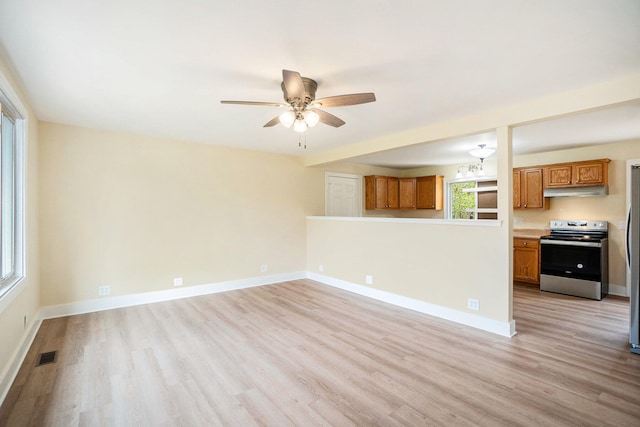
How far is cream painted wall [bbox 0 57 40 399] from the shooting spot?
234 cm

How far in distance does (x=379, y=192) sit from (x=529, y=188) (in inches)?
114

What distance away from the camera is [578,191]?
16.4ft

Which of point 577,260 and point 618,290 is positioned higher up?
point 577,260

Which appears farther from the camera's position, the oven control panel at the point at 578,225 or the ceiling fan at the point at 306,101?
the oven control panel at the point at 578,225

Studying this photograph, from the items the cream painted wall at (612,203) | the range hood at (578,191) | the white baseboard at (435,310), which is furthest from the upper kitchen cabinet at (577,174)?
the white baseboard at (435,310)

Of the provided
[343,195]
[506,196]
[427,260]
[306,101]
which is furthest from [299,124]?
[343,195]

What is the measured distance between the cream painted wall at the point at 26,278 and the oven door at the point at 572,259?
6.78 metres

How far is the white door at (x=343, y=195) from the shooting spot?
6539mm

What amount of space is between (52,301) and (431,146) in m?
5.83

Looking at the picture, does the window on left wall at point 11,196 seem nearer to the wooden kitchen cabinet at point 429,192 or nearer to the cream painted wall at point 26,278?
the cream painted wall at point 26,278

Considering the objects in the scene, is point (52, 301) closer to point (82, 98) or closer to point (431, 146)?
point (82, 98)

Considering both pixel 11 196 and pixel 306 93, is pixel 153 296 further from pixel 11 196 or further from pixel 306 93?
pixel 306 93

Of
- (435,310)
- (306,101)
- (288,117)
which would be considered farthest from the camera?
(435,310)

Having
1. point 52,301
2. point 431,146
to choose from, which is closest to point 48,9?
point 52,301
